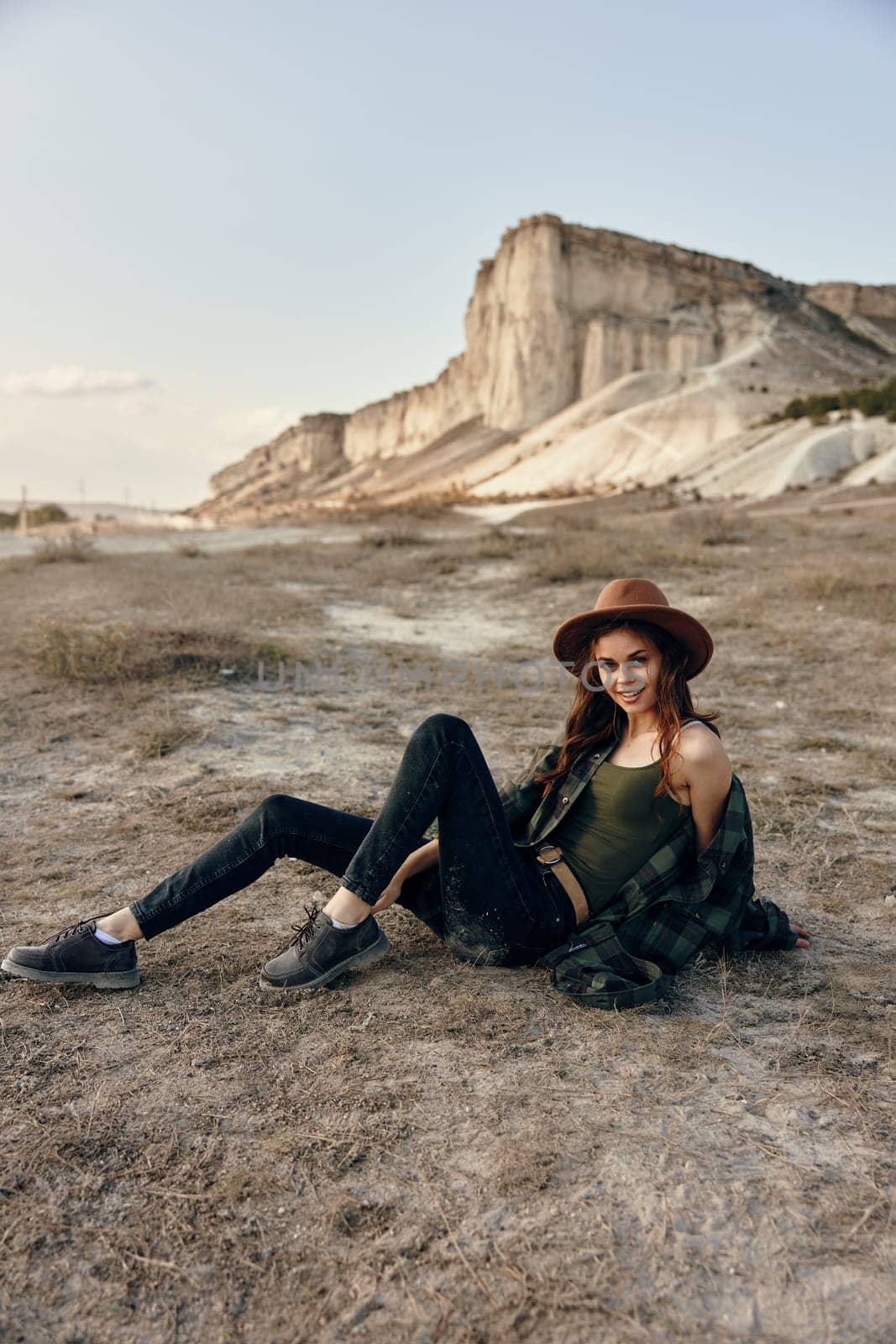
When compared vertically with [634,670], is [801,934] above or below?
below

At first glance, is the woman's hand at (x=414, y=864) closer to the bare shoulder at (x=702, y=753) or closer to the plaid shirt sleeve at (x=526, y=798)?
the plaid shirt sleeve at (x=526, y=798)

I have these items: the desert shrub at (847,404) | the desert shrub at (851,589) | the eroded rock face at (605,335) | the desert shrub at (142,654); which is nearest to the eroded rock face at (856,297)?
the eroded rock face at (605,335)

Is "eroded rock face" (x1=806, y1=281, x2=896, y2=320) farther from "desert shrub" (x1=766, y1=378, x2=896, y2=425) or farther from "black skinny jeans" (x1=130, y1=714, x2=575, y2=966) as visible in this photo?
"black skinny jeans" (x1=130, y1=714, x2=575, y2=966)

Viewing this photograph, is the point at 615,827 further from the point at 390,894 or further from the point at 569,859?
the point at 390,894

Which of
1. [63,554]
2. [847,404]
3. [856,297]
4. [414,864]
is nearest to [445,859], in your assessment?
[414,864]

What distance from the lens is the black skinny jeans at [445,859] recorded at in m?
2.52

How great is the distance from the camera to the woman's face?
8.54 ft

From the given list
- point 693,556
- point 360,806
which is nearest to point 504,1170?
point 360,806

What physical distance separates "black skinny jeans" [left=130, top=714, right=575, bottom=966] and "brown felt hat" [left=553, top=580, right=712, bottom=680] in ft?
1.64

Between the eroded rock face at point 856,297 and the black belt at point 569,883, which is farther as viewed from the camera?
the eroded rock face at point 856,297

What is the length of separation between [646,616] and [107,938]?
1.84 metres

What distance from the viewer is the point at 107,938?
258 cm

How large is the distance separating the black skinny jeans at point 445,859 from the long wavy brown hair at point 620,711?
1.07 ft

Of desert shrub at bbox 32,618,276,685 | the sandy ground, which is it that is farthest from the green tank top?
desert shrub at bbox 32,618,276,685
